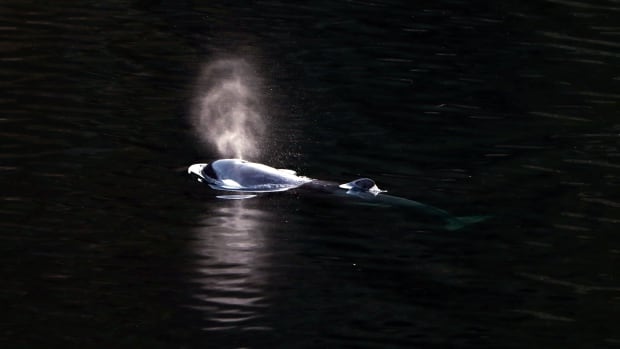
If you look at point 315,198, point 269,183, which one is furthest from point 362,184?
point 269,183

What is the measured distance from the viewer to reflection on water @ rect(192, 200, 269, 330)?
19016 mm

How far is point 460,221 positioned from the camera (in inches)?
921

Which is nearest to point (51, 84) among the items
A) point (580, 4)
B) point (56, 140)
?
point (56, 140)

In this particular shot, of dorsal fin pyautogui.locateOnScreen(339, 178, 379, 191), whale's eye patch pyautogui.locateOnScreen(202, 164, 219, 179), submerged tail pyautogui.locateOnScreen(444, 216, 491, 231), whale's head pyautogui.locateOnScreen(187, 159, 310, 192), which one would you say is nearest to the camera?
submerged tail pyautogui.locateOnScreen(444, 216, 491, 231)

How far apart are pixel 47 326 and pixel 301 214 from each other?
700 centimetres

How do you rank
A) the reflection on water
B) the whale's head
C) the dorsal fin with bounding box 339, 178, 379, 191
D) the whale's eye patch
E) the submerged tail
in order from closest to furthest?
the reflection on water < the submerged tail < the dorsal fin with bounding box 339, 178, 379, 191 < the whale's head < the whale's eye patch

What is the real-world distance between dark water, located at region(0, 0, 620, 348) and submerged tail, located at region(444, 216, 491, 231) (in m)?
0.27

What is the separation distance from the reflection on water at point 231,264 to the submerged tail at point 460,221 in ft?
11.7

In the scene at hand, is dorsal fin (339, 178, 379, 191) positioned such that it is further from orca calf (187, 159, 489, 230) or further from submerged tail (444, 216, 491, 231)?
submerged tail (444, 216, 491, 231)

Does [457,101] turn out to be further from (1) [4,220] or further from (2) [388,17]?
(1) [4,220]

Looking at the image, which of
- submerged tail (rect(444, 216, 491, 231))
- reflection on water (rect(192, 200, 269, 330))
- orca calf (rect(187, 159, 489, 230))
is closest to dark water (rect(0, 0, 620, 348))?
reflection on water (rect(192, 200, 269, 330))

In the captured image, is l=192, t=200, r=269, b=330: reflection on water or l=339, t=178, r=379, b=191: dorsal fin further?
l=339, t=178, r=379, b=191: dorsal fin

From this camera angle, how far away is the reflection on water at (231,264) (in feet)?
62.4

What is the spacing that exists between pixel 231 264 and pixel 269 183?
4759 millimetres
